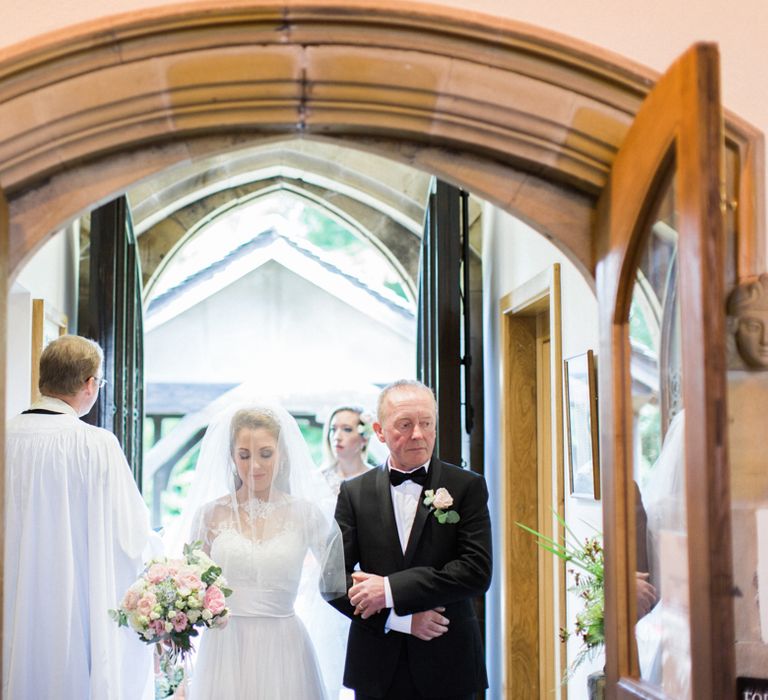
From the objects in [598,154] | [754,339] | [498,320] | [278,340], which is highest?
[278,340]

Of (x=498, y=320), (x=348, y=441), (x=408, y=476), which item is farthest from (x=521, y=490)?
(x=408, y=476)

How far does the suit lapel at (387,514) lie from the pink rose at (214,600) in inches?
21.9

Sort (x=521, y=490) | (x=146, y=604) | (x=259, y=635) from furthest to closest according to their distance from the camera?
(x=521, y=490) < (x=259, y=635) < (x=146, y=604)

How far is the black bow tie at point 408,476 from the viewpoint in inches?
145

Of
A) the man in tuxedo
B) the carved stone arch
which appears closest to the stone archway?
the carved stone arch

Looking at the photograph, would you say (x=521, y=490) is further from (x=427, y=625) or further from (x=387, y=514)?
(x=427, y=625)

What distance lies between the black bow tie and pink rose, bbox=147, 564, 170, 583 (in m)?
0.75

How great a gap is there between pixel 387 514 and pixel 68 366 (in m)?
1.17

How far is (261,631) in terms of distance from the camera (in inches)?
157

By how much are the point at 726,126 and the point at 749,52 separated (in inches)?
8.8

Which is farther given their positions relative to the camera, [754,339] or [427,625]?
[427,625]

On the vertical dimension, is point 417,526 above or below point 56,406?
below

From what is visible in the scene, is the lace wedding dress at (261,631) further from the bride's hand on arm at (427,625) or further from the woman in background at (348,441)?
the woman in background at (348,441)

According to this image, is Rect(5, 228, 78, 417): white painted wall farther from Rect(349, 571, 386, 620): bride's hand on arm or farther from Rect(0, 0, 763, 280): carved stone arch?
Rect(0, 0, 763, 280): carved stone arch
